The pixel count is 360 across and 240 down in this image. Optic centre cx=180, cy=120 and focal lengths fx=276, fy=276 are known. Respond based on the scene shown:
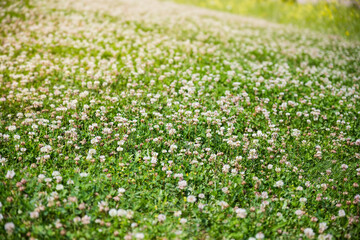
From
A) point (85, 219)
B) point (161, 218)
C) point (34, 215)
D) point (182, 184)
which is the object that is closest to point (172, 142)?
point (182, 184)

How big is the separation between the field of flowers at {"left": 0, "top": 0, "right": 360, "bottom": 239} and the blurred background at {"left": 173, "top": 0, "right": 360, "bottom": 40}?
21.3ft

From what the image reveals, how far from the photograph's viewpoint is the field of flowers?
3555 mm

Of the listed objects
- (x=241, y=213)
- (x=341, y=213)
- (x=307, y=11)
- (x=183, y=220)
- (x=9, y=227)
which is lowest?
(x=9, y=227)

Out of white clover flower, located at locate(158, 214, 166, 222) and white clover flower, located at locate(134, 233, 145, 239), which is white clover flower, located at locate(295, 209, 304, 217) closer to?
white clover flower, located at locate(158, 214, 166, 222)

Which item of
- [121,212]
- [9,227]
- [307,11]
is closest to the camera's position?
[9,227]

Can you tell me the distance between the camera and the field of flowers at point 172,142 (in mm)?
3555

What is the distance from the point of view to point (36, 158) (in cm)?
427

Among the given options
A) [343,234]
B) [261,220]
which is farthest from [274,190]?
[343,234]

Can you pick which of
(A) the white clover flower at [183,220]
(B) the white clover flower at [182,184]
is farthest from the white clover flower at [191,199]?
(A) the white clover flower at [183,220]

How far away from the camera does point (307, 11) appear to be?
18.2 meters

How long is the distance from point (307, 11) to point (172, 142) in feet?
57.5

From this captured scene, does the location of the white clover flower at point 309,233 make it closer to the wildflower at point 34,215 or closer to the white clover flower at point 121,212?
the white clover flower at point 121,212

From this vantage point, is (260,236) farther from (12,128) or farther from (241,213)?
(12,128)

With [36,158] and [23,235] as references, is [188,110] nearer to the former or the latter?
[36,158]
